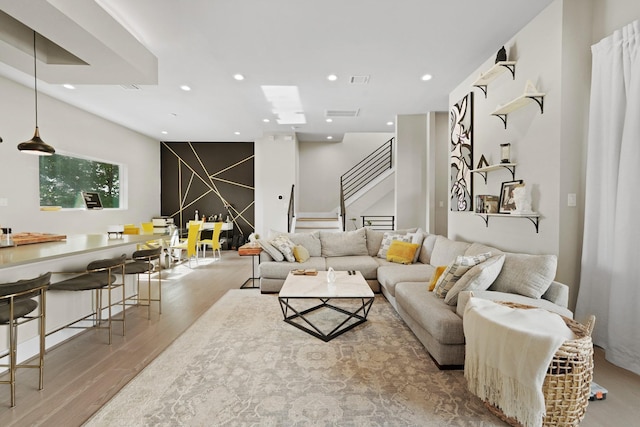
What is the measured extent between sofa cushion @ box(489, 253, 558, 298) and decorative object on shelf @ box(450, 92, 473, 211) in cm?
173

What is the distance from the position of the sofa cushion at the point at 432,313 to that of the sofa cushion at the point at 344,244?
1.86 meters

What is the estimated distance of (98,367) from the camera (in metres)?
2.41

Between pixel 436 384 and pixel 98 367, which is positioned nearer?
pixel 436 384

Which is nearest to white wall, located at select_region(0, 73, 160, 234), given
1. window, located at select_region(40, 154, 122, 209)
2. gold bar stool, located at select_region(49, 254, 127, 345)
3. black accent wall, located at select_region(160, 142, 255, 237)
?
window, located at select_region(40, 154, 122, 209)

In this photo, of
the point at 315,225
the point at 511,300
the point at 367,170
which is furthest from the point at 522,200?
the point at 367,170

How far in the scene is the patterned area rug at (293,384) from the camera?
1797mm

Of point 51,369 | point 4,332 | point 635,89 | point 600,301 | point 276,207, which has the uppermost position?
point 635,89

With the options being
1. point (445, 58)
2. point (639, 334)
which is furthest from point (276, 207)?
point (639, 334)

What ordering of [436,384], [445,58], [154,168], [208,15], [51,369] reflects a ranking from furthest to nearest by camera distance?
1. [154,168]
2. [445,58]
3. [208,15]
4. [51,369]
5. [436,384]

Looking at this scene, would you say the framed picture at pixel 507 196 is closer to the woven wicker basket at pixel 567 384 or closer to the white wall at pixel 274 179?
the woven wicker basket at pixel 567 384

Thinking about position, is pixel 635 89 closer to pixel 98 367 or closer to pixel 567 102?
pixel 567 102

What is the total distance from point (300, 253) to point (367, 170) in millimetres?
5612

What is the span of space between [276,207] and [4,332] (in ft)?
19.6

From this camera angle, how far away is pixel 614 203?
2414mm
